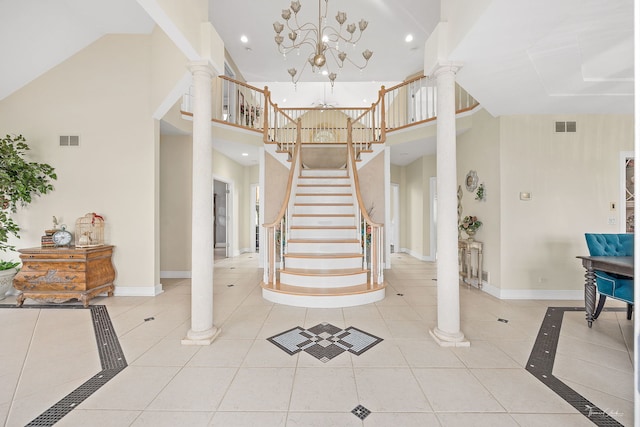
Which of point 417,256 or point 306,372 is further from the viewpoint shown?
point 417,256

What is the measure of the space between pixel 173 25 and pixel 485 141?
4.34 m

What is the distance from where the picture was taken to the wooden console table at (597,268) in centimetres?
248

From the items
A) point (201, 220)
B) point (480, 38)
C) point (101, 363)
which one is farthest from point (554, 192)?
point (101, 363)

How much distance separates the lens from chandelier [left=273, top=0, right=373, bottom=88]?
3.38 m

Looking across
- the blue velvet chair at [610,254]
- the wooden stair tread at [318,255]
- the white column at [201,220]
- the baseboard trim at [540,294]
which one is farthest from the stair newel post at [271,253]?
the blue velvet chair at [610,254]

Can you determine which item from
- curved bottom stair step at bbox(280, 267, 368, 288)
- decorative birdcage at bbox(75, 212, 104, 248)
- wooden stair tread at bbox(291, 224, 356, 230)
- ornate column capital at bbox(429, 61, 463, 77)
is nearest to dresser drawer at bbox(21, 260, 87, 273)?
decorative birdcage at bbox(75, 212, 104, 248)

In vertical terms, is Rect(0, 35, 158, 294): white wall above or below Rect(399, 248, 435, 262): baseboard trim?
above

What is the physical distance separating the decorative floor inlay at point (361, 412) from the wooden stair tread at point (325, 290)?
1.73 metres

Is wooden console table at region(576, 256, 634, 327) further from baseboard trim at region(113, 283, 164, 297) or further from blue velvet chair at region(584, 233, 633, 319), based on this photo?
baseboard trim at region(113, 283, 164, 297)

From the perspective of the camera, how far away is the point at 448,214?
257 cm

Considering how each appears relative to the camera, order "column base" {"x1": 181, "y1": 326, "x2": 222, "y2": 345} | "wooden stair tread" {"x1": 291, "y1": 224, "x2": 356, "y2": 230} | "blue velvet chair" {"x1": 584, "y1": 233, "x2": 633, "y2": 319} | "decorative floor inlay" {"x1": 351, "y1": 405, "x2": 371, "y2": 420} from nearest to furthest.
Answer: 1. "decorative floor inlay" {"x1": 351, "y1": 405, "x2": 371, "y2": 420}
2. "column base" {"x1": 181, "y1": 326, "x2": 222, "y2": 345}
3. "blue velvet chair" {"x1": 584, "y1": 233, "x2": 633, "y2": 319}
4. "wooden stair tread" {"x1": 291, "y1": 224, "x2": 356, "y2": 230}

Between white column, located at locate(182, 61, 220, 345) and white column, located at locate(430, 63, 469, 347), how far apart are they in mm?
2201

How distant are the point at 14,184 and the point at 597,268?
22.2 feet

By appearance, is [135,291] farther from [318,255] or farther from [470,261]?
[470,261]
